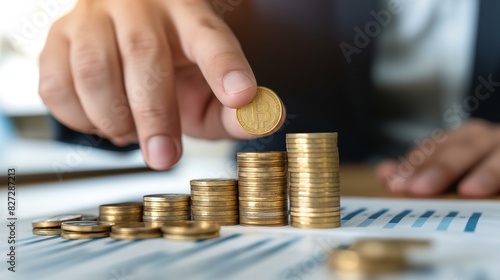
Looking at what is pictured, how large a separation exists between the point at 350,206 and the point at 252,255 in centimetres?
62

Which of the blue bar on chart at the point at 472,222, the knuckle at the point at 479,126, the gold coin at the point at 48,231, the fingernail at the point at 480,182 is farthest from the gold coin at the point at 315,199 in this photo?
the knuckle at the point at 479,126

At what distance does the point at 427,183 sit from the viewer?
5.21 ft

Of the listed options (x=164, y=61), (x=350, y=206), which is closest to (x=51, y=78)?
(x=164, y=61)

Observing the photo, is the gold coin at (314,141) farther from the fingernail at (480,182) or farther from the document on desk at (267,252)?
the fingernail at (480,182)

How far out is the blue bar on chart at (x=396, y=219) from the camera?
1.06 m

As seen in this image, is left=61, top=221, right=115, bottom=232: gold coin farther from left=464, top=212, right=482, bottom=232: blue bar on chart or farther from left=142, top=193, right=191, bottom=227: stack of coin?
left=464, top=212, right=482, bottom=232: blue bar on chart

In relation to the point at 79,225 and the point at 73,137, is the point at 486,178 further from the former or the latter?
the point at 73,137

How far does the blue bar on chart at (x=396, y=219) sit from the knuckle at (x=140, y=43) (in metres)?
0.68

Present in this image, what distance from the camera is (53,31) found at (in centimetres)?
150

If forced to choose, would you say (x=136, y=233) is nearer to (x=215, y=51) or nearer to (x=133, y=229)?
(x=133, y=229)

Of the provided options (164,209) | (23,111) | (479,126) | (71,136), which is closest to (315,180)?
(164,209)

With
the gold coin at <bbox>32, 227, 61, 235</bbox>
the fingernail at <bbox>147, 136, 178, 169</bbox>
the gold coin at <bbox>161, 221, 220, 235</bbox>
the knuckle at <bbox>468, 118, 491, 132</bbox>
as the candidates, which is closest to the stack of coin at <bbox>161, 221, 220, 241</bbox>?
the gold coin at <bbox>161, 221, 220, 235</bbox>

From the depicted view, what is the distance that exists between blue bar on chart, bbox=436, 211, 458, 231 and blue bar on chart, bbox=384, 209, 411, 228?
82mm

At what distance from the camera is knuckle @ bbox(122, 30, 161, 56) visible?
54.5 inches
